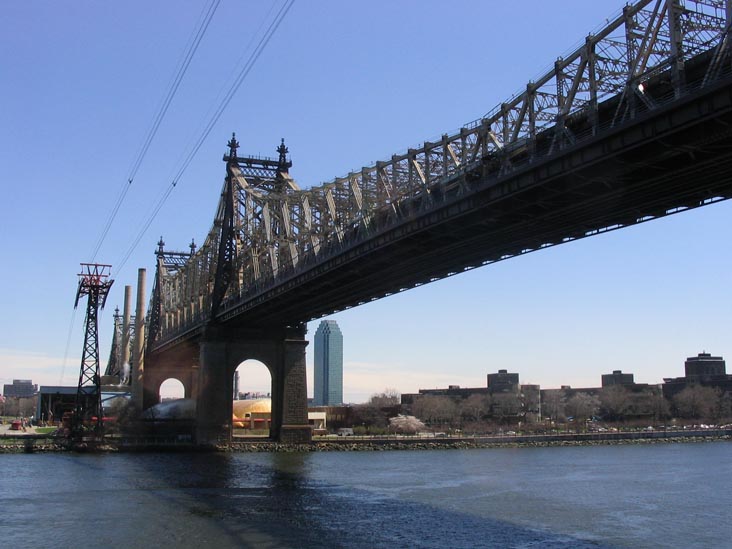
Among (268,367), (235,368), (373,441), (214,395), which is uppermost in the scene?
(268,367)

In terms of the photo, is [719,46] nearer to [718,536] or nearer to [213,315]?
[718,536]

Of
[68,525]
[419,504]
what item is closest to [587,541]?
[419,504]

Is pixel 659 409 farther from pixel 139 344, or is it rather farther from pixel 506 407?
pixel 139 344

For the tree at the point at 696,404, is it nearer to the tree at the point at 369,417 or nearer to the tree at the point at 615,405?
the tree at the point at 615,405

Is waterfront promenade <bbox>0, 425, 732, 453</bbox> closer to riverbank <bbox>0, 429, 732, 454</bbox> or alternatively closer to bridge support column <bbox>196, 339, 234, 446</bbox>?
riverbank <bbox>0, 429, 732, 454</bbox>

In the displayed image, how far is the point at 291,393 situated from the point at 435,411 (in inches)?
2971

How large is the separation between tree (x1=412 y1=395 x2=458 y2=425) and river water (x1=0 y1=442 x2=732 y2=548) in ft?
264

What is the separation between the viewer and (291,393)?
82.3m

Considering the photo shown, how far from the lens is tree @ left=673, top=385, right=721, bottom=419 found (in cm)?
15800

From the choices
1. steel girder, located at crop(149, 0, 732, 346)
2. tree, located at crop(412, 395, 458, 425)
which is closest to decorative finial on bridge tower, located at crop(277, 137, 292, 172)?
steel girder, located at crop(149, 0, 732, 346)

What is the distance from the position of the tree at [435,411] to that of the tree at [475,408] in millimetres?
1966

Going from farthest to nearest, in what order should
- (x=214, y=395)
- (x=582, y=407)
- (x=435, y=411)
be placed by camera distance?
(x=582, y=407) → (x=435, y=411) → (x=214, y=395)

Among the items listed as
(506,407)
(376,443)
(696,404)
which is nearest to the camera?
(376,443)

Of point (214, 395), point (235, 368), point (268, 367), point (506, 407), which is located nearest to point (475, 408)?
point (506, 407)
